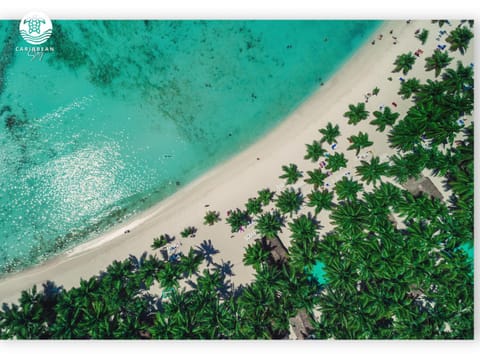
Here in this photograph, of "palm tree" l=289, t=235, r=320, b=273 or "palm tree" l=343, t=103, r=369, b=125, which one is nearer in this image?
"palm tree" l=289, t=235, r=320, b=273

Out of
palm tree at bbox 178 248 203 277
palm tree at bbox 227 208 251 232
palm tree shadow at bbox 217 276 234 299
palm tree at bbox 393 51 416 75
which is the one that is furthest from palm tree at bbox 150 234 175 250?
palm tree at bbox 393 51 416 75

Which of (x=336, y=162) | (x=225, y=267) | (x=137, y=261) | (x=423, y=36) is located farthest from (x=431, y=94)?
(x=137, y=261)

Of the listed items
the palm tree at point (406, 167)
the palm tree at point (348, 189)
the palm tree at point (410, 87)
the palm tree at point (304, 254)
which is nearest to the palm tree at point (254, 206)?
the palm tree at point (304, 254)

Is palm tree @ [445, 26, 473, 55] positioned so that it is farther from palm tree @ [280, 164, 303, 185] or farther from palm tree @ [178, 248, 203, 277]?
palm tree @ [178, 248, 203, 277]

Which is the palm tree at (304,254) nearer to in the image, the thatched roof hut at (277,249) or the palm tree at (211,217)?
the thatched roof hut at (277,249)

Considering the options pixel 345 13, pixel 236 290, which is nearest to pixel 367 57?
pixel 345 13

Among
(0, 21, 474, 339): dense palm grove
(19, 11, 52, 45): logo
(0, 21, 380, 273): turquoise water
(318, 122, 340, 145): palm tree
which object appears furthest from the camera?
(0, 21, 380, 273): turquoise water
